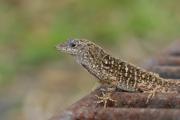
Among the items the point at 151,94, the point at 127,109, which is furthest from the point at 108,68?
the point at 127,109

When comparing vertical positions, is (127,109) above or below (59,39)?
below

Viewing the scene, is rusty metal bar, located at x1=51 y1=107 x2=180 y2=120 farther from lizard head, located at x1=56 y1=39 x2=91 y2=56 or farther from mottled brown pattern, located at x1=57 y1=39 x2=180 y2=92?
lizard head, located at x1=56 y1=39 x2=91 y2=56

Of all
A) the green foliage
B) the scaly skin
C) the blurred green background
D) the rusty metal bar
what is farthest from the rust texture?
the green foliage

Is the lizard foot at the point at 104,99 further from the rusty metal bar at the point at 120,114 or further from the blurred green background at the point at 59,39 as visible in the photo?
the blurred green background at the point at 59,39

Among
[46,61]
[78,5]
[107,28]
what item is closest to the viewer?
[46,61]

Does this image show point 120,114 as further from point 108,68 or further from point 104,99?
point 108,68

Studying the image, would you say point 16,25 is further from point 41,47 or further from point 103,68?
point 103,68

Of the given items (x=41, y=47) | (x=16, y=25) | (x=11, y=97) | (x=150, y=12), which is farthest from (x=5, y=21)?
(x=11, y=97)
